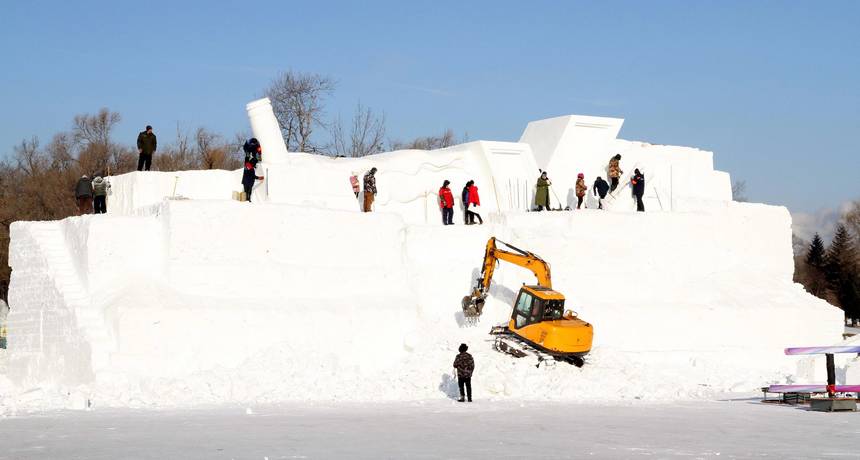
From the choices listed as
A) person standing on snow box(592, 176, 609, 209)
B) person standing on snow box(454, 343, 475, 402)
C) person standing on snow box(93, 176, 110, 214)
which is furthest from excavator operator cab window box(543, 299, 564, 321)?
person standing on snow box(93, 176, 110, 214)

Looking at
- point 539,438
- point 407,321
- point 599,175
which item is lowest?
point 539,438

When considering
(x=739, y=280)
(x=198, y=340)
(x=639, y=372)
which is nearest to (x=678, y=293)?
(x=739, y=280)

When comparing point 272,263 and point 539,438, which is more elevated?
point 272,263

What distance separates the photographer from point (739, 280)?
2634 cm

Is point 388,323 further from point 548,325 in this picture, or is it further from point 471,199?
point 471,199

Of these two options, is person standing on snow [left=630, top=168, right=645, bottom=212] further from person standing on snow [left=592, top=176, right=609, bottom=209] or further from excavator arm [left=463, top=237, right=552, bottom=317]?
excavator arm [left=463, top=237, right=552, bottom=317]

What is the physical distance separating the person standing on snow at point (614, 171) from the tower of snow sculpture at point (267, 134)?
8314 mm

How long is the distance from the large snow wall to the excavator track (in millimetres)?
217

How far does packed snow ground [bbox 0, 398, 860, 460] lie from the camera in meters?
12.2

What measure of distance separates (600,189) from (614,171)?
76 centimetres

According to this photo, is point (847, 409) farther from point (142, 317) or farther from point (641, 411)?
point (142, 317)

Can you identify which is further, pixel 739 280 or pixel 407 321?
pixel 739 280

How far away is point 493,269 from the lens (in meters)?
23.3

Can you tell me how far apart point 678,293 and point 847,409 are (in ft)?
27.0
